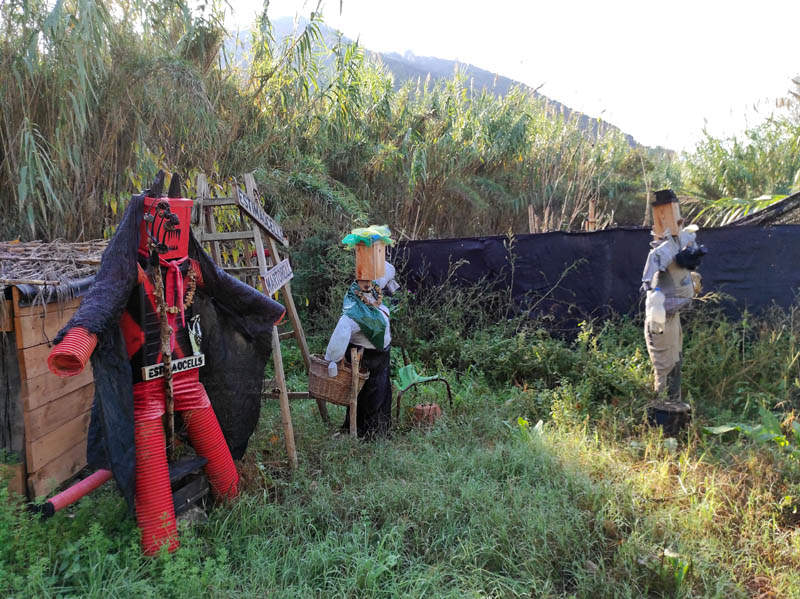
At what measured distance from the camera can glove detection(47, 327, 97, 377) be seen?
2188 millimetres

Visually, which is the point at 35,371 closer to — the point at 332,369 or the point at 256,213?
the point at 256,213

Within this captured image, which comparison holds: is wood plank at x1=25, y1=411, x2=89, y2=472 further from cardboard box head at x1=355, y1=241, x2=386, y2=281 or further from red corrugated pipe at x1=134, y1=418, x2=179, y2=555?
cardboard box head at x1=355, y1=241, x2=386, y2=281

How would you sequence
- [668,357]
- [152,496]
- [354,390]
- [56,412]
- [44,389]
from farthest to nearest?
[668,357]
[354,390]
[56,412]
[44,389]
[152,496]

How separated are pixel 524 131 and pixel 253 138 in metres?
5.13

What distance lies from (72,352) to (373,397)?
2136 millimetres

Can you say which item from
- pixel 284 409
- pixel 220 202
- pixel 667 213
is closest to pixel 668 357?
pixel 667 213

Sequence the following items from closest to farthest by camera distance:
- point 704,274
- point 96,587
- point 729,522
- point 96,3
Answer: point 96,587, point 729,522, point 96,3, point 704,274

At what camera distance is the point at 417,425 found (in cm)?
415

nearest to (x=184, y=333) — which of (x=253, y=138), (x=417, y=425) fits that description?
(x=417, y=425)

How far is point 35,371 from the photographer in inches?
115

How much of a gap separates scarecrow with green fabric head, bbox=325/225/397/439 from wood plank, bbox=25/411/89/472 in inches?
61.7

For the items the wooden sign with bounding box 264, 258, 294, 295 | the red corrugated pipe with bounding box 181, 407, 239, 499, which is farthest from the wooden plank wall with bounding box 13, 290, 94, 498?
the wooden sign with bounding box 264, 258, 294, 295

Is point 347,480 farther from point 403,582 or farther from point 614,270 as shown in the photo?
point 614,270

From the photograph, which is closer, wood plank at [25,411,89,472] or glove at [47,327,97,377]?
glove at [47,327,97,377]
